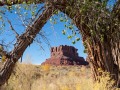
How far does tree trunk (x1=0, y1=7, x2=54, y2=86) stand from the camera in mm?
9652

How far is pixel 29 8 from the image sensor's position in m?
10.5

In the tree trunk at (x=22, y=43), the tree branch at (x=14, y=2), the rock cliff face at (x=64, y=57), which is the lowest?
the rock cliff face at (x=64, y=57)

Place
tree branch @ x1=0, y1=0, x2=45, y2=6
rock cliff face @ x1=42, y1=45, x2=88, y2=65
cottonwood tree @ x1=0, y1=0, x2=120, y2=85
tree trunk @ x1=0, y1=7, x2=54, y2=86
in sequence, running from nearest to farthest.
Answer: tree trunk @ x1=0, y1=7, x2=54, y2=86 < cottonwood tree @ x1=0, y1=0, x2=120, y2=85 < tree branch @ x1=0, y1=0, x2=45, y2=6 < rock cliff face @ x1=42, y1=45, x2=88, y2=65

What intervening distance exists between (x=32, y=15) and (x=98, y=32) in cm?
212

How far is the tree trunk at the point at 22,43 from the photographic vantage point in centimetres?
965

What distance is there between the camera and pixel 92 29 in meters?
11.0

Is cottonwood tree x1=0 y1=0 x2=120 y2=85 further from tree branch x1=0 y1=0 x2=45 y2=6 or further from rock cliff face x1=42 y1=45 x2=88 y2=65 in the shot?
rock cliff face x1=42 y1=45 x2=88 y2=65

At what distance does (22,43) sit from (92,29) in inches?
92.9

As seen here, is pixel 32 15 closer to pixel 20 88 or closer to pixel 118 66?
pixel 118 66

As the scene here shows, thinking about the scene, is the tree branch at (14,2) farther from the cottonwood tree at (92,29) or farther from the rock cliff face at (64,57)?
the rock cliff face at (64,57)

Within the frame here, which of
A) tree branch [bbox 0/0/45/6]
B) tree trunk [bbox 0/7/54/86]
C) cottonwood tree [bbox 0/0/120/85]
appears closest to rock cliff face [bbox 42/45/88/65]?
cottonwood tree [bbox 0/0/120/85]

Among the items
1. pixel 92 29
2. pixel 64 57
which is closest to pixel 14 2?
pixel 92 29

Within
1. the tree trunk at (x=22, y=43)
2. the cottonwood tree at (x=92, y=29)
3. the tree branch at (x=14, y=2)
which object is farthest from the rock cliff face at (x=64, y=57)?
the tree trunk at (x=22, y=43)

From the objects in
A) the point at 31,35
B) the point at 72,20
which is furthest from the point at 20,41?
the point at 72,20
